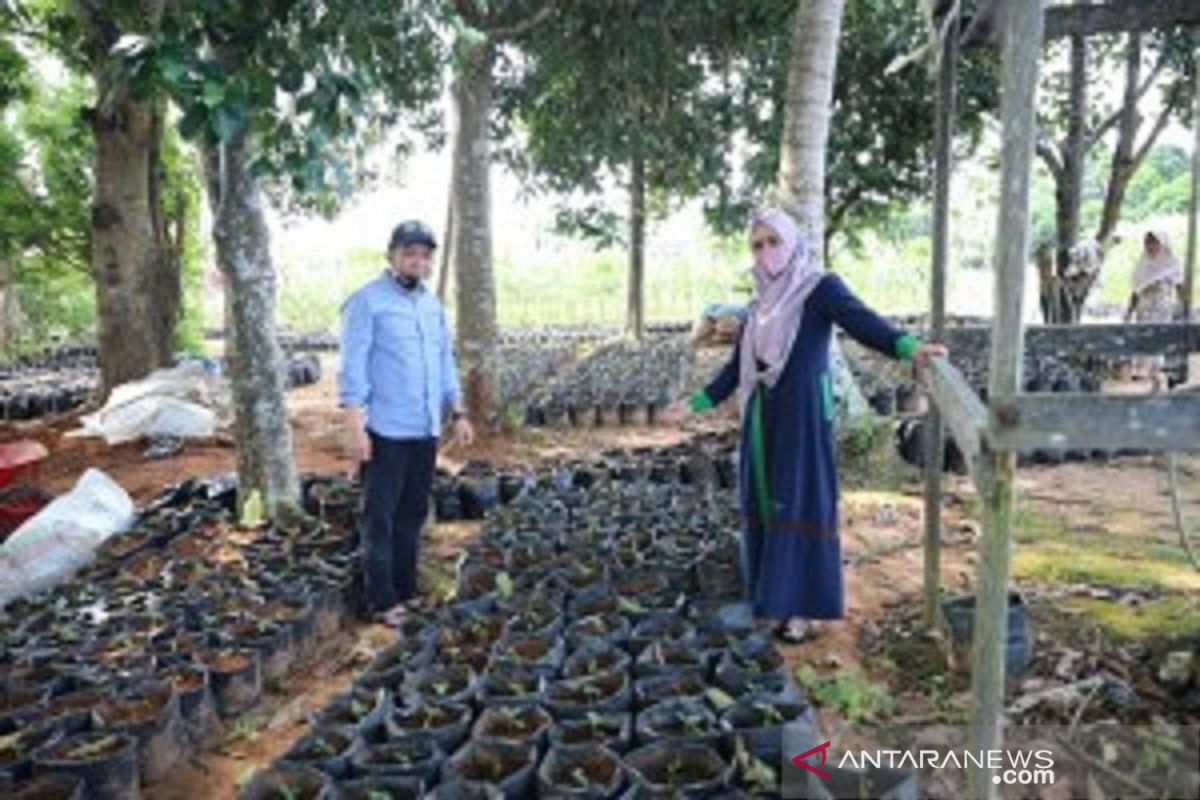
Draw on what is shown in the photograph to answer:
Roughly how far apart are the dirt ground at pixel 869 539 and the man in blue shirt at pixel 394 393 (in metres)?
0.43

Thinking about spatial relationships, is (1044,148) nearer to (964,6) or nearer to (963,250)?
(964,6)

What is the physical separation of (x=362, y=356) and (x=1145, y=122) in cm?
1096

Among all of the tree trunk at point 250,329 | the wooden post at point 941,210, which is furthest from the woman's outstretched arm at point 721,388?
the tree trunk at point 250,329

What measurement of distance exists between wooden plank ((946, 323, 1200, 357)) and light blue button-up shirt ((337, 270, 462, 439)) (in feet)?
7.49

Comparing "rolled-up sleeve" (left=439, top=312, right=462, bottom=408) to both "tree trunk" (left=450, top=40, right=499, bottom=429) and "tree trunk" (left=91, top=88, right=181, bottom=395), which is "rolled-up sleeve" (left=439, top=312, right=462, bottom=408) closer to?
"tree trunk" (left=450, top=40, right=499, bottom=429)

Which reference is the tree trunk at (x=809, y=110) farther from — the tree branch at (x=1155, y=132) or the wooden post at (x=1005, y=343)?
the tree branch at (x=1155, y=132)

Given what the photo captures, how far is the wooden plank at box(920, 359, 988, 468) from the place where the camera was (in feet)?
6.63

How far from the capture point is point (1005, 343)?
2.02 meters

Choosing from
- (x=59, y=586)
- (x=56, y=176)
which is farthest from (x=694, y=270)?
(x=59, y=586)

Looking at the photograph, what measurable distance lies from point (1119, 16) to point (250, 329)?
397cm

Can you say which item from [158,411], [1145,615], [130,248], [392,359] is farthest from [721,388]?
[130,248]

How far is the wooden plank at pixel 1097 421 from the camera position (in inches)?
73.0

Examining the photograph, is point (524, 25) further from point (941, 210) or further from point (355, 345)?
point (941, 210)

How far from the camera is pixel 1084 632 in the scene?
3.81 metres
